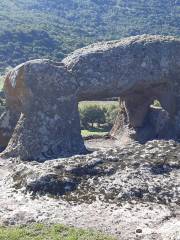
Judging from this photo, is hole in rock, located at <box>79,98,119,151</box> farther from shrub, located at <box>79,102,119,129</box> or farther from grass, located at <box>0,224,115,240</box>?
grass, located at <box>0,224,115,240</box>

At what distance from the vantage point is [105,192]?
18.0 metres

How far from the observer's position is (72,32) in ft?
583

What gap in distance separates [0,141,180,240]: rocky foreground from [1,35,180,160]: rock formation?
1757mm

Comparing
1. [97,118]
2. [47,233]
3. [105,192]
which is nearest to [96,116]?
[97,118]

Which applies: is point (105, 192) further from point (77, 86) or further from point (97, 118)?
point (97, 118)

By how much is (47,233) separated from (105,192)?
133 inches

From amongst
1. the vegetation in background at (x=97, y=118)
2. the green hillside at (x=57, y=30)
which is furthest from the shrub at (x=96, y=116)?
the green hillside at (x=57, y=30)

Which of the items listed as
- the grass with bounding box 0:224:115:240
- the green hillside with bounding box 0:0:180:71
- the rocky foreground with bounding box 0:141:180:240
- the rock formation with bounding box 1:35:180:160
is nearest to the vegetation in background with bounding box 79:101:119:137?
the rock formation with bounding box 1:35:180:160

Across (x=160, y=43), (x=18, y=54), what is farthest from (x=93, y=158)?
(x=18, y=54)

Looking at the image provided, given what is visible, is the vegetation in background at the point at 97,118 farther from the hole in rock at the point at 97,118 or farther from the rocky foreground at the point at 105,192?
the rocky foreground at the point at 105,192

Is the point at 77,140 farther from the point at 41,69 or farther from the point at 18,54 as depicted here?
the point at 18,54

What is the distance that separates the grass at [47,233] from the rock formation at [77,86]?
651 cm

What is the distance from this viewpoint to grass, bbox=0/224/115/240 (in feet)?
48.8

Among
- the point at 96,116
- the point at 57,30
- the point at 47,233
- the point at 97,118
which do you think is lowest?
the point at 57,30
